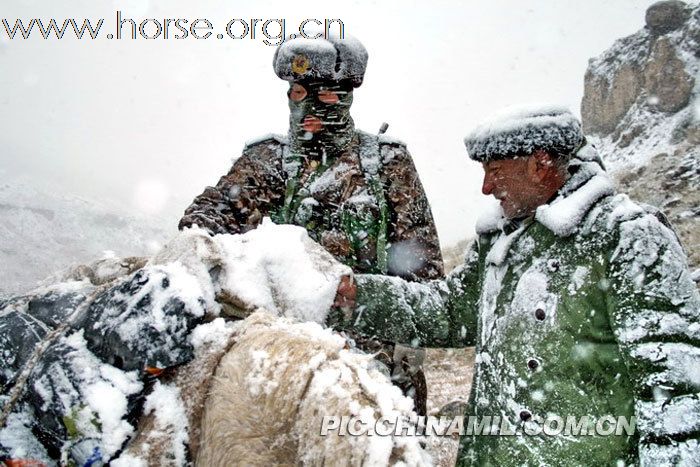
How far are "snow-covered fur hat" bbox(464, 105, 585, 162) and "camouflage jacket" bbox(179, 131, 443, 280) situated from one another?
5.11 feet

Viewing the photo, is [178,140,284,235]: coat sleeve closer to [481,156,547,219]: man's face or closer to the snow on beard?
the snow on beard

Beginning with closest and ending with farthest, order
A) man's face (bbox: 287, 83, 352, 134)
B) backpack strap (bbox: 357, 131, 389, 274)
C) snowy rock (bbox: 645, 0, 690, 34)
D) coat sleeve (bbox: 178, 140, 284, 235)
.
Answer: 1. coat sleeve (bbox: 178, 140, 284, 235)
2. backpack strap (bbox: 357, 131, 389, 274)
3. man's face (bbox: 287, 83, 352, 134)
4. snowy rock (bbox: 645, 0, 690, 34)

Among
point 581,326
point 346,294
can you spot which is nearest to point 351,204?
point 346,294

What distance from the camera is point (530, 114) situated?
1816 mm

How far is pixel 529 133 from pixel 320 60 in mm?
2060

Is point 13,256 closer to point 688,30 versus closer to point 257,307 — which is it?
point 257,307

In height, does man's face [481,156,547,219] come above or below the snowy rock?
below

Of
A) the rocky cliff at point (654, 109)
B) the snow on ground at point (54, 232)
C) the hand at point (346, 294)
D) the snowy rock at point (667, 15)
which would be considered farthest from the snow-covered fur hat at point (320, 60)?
the snowy rock at point (667, 15)

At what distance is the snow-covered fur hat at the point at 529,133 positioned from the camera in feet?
5.75

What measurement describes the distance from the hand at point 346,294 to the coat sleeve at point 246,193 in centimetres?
126

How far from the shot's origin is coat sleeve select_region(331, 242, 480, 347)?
81.7 inches

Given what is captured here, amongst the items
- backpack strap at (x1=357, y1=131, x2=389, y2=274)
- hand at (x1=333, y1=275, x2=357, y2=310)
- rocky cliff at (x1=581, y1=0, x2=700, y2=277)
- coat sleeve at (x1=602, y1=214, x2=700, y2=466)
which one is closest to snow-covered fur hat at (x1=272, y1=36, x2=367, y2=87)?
backpack strap at (x1=357, y1=131, x2=389, y2=274)

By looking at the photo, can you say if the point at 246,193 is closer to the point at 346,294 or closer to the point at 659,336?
the point at 346,294

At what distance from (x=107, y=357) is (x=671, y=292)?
1.63 meters
